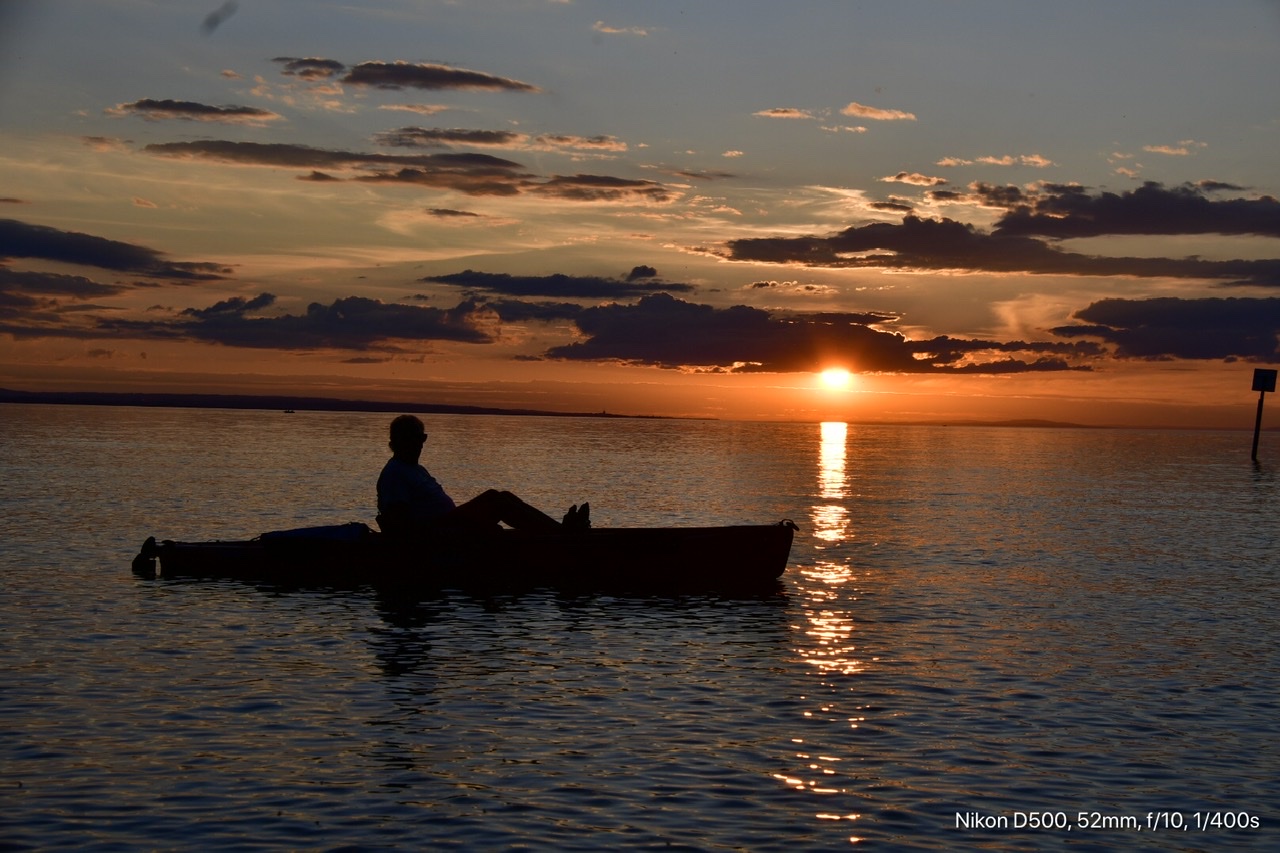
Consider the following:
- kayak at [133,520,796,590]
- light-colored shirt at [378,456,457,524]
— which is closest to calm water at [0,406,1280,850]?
kayak at [133,520,796,590]

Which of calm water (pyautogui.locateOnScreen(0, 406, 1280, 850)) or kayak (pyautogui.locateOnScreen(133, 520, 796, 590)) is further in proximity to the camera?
kayak (pyautogui.locateOnScreen(133, 520, 796, 590))

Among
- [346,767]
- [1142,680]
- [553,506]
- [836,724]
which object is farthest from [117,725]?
[553,506]

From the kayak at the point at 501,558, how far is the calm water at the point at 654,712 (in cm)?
70

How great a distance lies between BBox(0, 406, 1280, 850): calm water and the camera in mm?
10320

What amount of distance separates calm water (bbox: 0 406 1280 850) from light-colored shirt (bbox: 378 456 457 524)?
5.56 feet

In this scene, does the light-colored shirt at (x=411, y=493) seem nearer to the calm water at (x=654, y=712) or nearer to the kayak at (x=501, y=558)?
the kayak at (x=501, y=558)

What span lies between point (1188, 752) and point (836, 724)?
3.67m

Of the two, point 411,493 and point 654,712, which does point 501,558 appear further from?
point 654,712

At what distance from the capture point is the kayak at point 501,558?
23.1 metres

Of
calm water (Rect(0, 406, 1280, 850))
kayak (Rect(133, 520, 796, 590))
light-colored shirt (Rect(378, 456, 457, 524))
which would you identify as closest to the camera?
calm water (Rect(0, 406, 1280, 850))

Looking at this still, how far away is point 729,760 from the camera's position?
39.5 ft

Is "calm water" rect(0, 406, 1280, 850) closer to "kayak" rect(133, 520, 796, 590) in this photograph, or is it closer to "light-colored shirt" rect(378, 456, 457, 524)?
"kayak" rect(133, 520, 796, 590)

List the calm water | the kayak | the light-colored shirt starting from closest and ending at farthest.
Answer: the calm water < the light-colored shirt < the kayak

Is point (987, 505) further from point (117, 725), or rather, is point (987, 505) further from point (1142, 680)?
point (117, 725)
